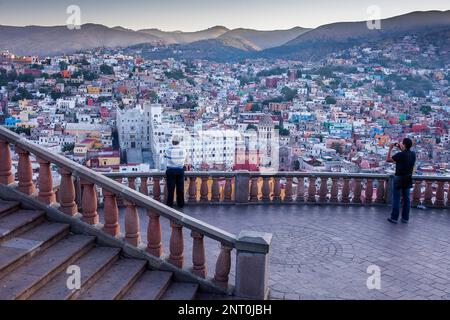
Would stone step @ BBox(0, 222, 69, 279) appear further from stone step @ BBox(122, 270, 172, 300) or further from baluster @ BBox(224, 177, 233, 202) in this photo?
baluster @ BBox(224, 177, 233, 202)

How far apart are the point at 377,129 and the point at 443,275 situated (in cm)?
7023

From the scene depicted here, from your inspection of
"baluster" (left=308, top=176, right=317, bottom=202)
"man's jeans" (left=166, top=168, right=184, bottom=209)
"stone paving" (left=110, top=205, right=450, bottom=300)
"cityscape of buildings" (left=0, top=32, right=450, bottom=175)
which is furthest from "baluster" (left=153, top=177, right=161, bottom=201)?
"cityscape of buildings" (left=0, top=32, right=450, bottom=175)

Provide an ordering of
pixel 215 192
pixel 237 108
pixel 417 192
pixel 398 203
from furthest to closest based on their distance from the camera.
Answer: pixel 237 108 < pixel 417 192 < pixel 215 192 < pixel 398 203

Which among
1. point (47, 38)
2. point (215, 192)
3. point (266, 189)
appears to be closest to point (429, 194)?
point (266, 189)

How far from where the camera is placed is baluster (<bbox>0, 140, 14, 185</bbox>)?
15.5 ft

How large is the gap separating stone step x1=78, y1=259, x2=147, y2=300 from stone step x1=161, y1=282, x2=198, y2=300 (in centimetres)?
37

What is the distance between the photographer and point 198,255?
15.2 ft

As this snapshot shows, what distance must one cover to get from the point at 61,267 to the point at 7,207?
108 cm

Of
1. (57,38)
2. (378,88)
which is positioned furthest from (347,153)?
(378,88)

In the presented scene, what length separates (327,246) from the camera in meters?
6.53

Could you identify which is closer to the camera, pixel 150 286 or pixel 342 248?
pixel 150 286

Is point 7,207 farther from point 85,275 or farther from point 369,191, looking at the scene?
point 369,191
